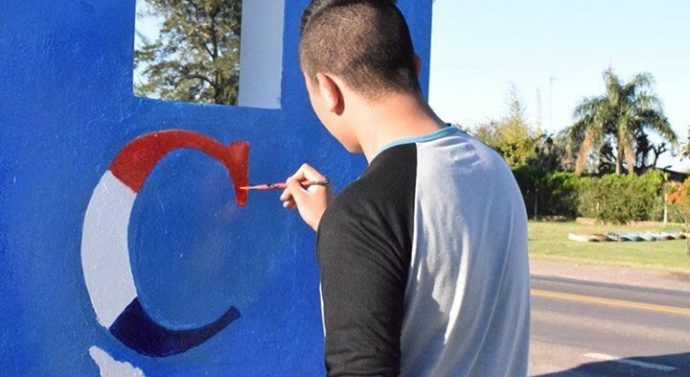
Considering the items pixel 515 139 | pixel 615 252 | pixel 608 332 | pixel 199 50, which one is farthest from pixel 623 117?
pixel 199 50

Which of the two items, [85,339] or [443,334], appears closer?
[443,334]

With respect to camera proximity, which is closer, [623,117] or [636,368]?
[636,368]

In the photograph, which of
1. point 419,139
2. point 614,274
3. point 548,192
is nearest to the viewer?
point 419,139

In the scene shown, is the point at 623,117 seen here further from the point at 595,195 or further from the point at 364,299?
the point at 364,299

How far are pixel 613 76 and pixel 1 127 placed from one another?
119ft

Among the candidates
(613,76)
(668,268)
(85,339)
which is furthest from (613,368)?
(613,76)

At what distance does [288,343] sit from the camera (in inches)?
139

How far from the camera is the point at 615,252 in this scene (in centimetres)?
2017

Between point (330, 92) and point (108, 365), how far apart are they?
62.2 inches

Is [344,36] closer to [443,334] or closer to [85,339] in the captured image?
[443,334]

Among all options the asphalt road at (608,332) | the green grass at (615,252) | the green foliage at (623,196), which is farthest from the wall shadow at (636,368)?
the green foliage at (623,196)

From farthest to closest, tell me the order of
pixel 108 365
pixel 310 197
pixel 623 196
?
1. pixel 623 196
2. pixel 108 365
3. pixel 310 197

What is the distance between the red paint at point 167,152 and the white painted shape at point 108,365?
53cm

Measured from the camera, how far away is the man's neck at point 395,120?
1.73m
